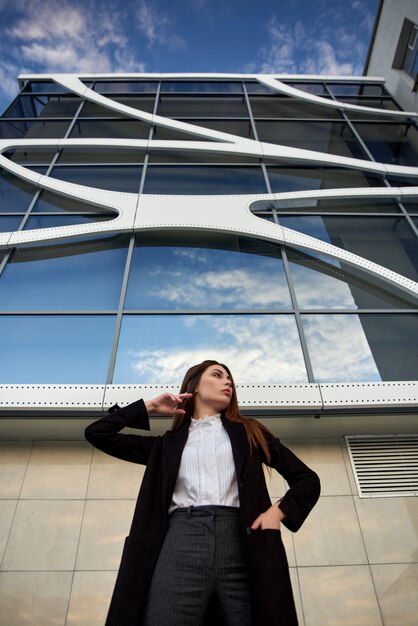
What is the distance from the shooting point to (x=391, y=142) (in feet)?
39.6

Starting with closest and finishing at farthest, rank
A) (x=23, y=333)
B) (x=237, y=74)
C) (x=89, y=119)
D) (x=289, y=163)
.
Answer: (x=23, y=333) → (x=289, y=163) → (x=89, y=119) → (x=237, y=74)

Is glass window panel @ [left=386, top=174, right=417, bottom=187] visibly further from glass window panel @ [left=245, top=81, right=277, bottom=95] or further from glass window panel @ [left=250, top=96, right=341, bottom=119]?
glass window panel @ [left=245, top=81, right=277, bottom=95]

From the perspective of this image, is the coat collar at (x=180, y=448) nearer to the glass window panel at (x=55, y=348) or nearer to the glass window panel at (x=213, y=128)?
the glass window panel at (x=55, y=348)

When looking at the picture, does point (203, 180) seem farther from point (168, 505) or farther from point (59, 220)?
point (168, 505)

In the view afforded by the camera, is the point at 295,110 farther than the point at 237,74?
No

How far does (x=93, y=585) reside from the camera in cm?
445

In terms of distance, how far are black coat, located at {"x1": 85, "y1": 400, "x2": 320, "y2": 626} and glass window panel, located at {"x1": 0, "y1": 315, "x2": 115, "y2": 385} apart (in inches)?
127

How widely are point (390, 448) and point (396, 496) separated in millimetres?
617

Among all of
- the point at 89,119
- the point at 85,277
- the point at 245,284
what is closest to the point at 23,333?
the point at 85,277

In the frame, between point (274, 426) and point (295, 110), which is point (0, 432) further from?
point (295, 110)

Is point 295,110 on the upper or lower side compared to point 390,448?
upper

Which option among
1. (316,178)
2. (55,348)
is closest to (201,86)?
(316,178)

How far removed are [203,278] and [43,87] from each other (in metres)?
10.3

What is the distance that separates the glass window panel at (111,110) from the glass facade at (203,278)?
2.46 ft
